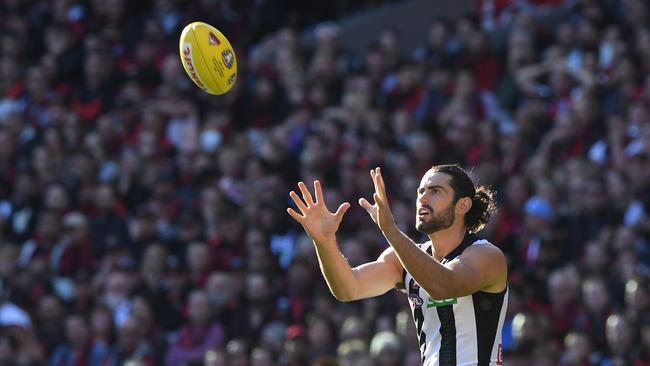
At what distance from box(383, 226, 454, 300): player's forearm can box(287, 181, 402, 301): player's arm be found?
1.58 ft

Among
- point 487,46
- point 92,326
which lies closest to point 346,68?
point 487,46

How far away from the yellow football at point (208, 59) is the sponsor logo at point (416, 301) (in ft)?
6.69

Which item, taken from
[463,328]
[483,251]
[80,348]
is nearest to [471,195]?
[483,251]

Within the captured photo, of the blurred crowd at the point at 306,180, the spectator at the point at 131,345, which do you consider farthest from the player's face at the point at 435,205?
the spectator at the point at 131,345

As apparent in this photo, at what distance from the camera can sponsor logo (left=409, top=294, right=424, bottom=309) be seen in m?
7.20

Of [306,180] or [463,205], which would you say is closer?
[463,205]

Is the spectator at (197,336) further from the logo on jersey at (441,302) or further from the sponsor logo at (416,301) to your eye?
the logo on jersey at (441,302)

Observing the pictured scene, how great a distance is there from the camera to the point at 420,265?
6.66 meters

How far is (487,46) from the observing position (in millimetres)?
14859

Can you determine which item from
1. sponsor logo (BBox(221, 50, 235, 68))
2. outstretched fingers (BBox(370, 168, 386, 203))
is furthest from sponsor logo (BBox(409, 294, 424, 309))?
sponsor logo (BBox(221, 50, 235, 68))

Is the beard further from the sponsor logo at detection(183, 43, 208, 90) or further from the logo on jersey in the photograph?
the sponsor logo at detection(183, 43, 208, 90)

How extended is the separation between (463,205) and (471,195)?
0.27 ft

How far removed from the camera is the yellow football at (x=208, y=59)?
849 centimetres

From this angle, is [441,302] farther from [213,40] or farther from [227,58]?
[213,40]
